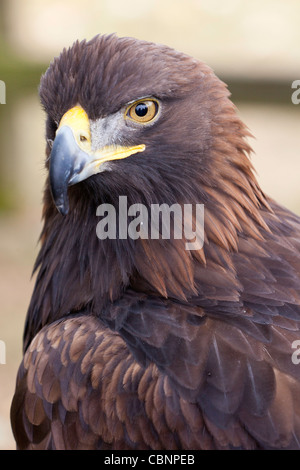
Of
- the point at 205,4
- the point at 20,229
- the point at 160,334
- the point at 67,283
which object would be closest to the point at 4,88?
the point at 20,229

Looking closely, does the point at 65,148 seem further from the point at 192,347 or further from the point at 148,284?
the point at 192,347

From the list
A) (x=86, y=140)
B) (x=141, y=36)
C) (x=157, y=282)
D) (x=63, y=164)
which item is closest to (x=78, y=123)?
(x=86, y=140)

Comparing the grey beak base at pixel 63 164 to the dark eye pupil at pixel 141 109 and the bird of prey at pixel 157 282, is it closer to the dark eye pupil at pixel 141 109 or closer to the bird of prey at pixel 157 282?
the bird of prey at pixel 157 282

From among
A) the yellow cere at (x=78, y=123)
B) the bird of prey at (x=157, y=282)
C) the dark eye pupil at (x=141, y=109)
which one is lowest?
the bird of prey at (x=157, y=282)

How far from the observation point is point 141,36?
7199 mm

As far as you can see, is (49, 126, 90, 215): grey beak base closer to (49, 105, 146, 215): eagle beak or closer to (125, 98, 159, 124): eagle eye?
(49, 105, 146, 215): eagle beak

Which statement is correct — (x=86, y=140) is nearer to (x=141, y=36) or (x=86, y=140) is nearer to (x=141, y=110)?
(x=141, y=110)

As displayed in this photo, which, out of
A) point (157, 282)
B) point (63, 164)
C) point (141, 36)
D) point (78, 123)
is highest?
point (141, 36)

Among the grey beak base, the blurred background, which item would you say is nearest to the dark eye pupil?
the grey beak base

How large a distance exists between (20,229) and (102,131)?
4.17 meters

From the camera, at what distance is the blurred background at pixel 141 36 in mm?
6074

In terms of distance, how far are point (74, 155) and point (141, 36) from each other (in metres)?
5.10

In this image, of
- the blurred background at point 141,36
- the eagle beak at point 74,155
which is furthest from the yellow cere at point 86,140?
the blurred background at point 141,36

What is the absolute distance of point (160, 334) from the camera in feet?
7.64
